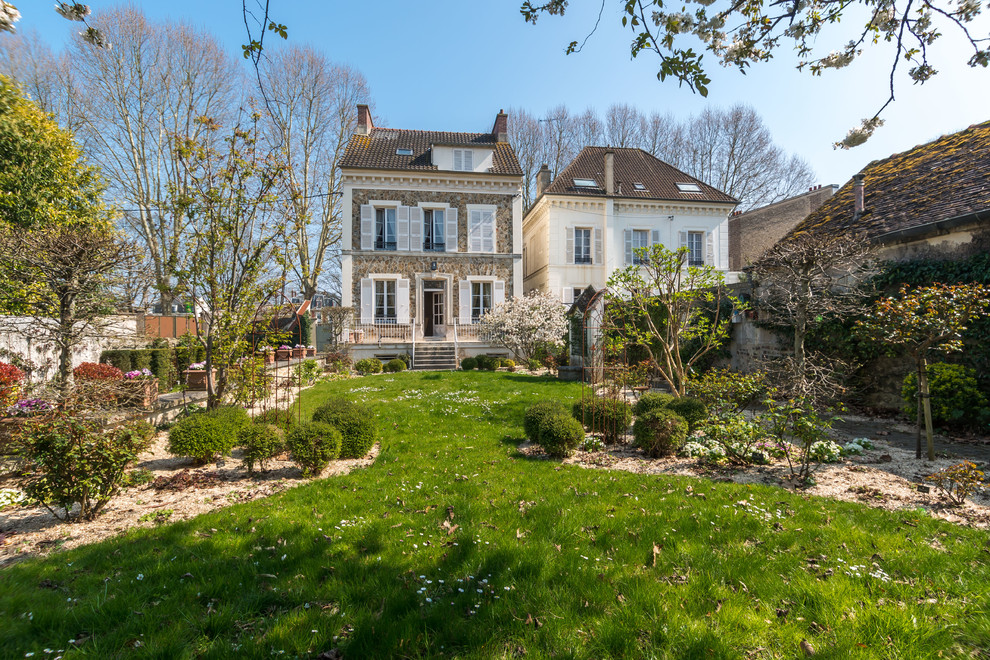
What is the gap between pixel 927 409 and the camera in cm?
487

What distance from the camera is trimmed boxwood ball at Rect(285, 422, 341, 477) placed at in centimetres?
474

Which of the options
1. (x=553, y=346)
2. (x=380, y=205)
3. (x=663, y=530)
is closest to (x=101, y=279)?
(x=663, y=530)

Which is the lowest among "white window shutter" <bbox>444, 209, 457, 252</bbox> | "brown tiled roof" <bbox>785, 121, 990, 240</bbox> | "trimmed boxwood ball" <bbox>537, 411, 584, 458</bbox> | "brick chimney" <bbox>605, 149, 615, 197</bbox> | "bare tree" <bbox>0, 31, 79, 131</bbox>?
"trimmed boxwood ball" <bbox>537, 411, 584, 458</bbox>

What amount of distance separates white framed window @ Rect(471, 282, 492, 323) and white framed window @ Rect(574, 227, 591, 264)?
447 cm

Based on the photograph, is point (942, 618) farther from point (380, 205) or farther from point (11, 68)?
point (11, 68)

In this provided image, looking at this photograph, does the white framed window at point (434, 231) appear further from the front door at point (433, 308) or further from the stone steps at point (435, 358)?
the stone steps at point (435, 358)

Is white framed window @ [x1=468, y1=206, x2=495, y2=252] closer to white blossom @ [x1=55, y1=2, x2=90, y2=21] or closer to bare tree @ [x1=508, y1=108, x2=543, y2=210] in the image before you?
bare tree @ [x1=508, y1=108, x2=543, y2=210]

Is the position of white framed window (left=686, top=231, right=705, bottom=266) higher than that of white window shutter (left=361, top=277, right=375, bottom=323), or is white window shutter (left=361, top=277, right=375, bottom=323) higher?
white framed window (left=686, top=231, right=705, bottom=266)

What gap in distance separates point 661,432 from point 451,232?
602 inches

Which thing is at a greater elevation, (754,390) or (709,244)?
(709,244)

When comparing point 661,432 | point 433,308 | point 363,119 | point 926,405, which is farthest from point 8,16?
point 363,119

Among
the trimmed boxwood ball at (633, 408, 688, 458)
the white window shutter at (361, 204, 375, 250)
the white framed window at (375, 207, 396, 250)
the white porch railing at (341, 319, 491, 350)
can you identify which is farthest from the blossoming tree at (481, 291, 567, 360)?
the trimmed boxwood ball at (633, 408, 688, 458)

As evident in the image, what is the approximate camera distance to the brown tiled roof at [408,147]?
737 inches

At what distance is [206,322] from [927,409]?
30.5ft
